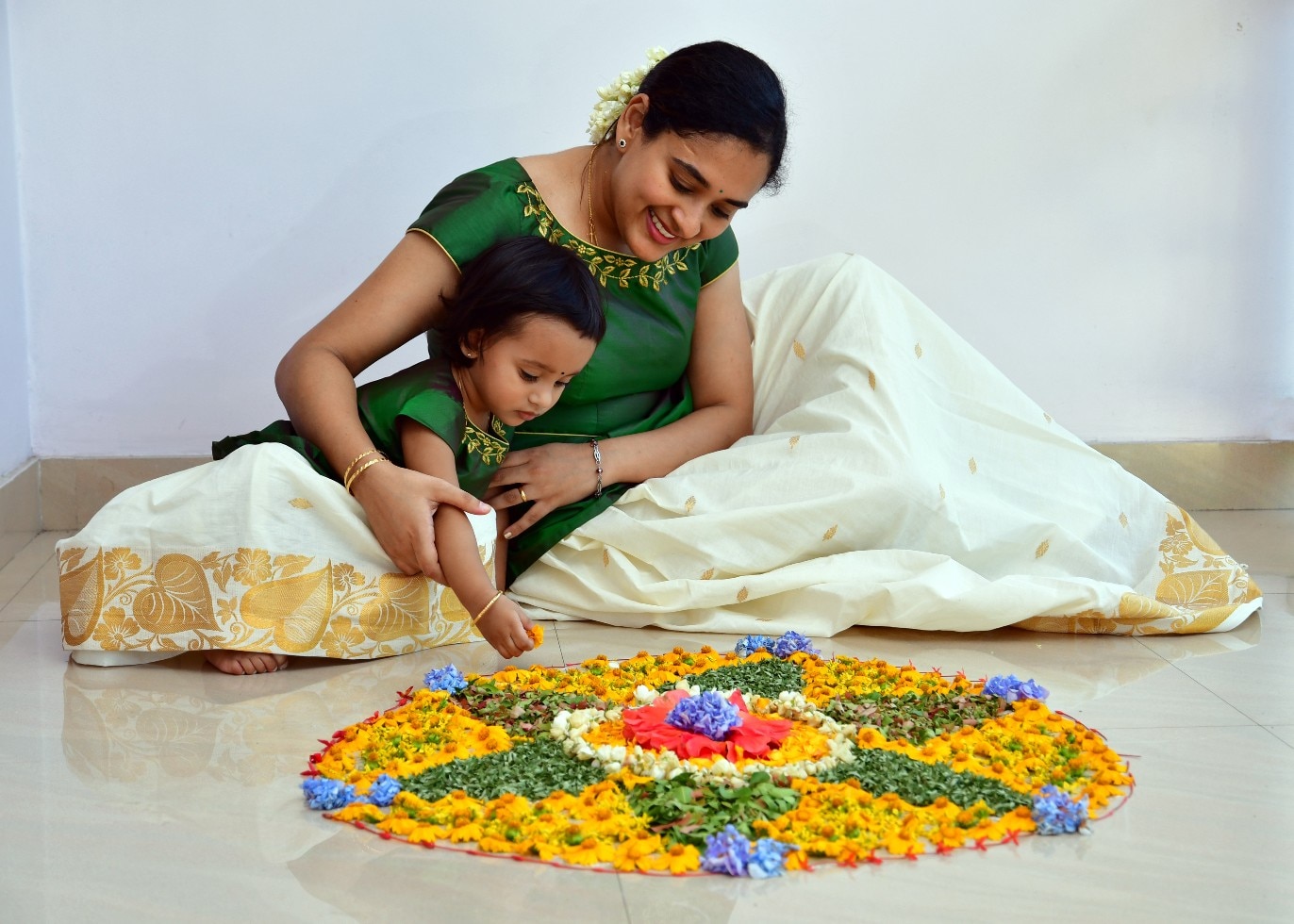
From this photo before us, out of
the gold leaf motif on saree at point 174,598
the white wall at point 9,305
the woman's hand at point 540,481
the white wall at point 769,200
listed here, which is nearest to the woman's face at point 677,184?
the woman's hand at point 540,481

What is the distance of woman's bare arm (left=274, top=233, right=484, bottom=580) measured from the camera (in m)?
1.96

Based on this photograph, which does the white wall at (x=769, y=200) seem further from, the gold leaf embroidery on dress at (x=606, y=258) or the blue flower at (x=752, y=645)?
the blue flower at (x=752, y=645)

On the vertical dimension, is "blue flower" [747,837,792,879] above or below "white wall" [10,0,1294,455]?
below

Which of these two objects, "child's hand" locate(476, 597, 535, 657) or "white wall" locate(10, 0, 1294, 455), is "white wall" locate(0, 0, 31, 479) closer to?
"white wall" locate(10, 0, 1294, 455)

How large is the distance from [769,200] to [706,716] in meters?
1.94

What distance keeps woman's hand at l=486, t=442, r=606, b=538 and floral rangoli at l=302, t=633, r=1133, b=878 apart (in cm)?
46

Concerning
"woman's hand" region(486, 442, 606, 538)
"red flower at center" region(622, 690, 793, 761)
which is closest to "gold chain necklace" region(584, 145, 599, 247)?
"woman's hand" region(486, 442, 606, 538)

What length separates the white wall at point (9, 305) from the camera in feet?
9.37

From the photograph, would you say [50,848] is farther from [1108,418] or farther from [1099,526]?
[1108,418]

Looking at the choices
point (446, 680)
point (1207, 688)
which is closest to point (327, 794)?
point (446, 680)

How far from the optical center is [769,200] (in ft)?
10.6

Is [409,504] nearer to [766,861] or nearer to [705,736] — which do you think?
[705,736]

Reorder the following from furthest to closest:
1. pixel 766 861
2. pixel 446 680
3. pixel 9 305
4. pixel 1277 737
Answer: pixel 9 305 → pixel 446 680 → pixel 1277 737 → pixel 766 861

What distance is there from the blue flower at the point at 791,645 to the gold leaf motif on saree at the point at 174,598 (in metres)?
0.89
